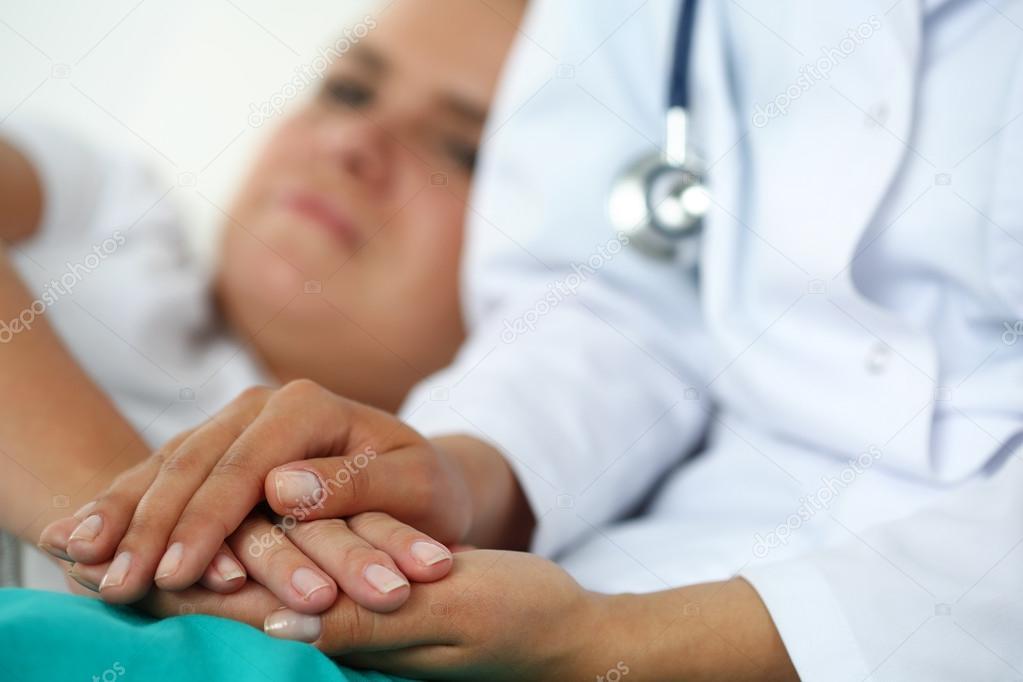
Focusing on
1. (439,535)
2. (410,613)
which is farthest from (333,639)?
(439,535)

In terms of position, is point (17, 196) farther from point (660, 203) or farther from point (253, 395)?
point (660, 203)

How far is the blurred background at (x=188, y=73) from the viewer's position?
5.08 feet

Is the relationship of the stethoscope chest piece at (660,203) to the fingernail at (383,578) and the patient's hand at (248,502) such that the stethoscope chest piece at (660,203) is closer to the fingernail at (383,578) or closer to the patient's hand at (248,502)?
the patient's hand at (248,502)

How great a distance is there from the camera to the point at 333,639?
50 centimetres

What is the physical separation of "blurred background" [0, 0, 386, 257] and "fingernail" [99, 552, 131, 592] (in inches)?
43.1

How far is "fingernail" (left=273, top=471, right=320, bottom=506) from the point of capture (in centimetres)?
53

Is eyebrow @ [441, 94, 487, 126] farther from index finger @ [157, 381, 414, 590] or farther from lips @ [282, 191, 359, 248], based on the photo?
index finger @ [157, 381, 414, 590]

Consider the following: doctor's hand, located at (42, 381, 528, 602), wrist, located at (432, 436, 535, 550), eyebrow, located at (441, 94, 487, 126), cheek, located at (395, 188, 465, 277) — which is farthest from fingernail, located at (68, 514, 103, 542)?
eyebrow, located at (441, 94, 487, 126)

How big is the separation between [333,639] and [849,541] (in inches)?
15.6

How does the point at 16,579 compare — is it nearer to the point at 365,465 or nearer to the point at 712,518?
the point at 365,465
